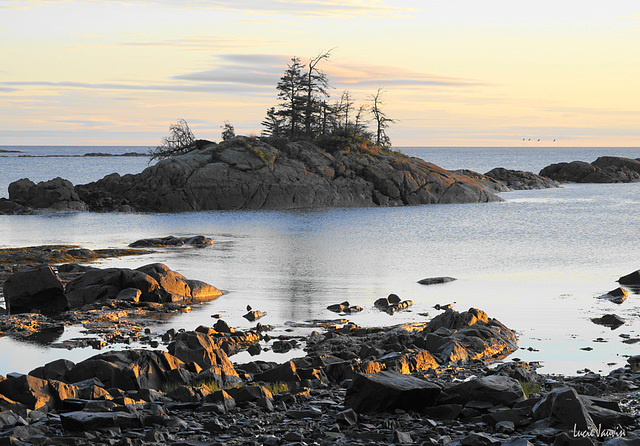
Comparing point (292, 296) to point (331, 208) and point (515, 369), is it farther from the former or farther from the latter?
point (331, 208)

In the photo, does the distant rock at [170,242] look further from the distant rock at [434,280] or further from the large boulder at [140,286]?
the distant rock at [434,280]

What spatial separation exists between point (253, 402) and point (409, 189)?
191ft

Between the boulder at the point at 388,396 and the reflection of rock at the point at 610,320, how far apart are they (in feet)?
28.3

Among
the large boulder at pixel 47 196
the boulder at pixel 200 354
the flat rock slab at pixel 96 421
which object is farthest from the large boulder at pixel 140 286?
the large boulder at pixel 47 196

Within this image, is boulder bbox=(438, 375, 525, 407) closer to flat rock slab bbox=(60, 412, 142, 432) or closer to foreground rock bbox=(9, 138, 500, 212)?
flat rock slab bbox=(60, 412, 142, 432)

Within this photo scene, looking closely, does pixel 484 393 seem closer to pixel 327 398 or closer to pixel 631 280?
pixel 327 398

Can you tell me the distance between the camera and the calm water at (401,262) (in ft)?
53.5

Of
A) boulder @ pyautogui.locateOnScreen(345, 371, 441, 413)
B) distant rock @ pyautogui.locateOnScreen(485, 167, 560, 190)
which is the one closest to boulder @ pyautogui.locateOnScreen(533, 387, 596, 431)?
boulder @ pyautogui.locateOnScreen(345, 371, 441, 413)

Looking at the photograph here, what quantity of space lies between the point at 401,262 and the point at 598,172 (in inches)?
4055

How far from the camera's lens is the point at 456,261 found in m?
30.5

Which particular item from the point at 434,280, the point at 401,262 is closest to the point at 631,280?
the point at 434,280

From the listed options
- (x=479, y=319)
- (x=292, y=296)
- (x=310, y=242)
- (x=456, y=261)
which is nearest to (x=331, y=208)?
(x=310, y=242)

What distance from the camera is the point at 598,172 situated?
122 m

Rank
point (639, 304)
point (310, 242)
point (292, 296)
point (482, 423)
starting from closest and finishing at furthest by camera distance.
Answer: point (482, 423) → point (639, 304) → point (292, 296) → point (310, 242)
